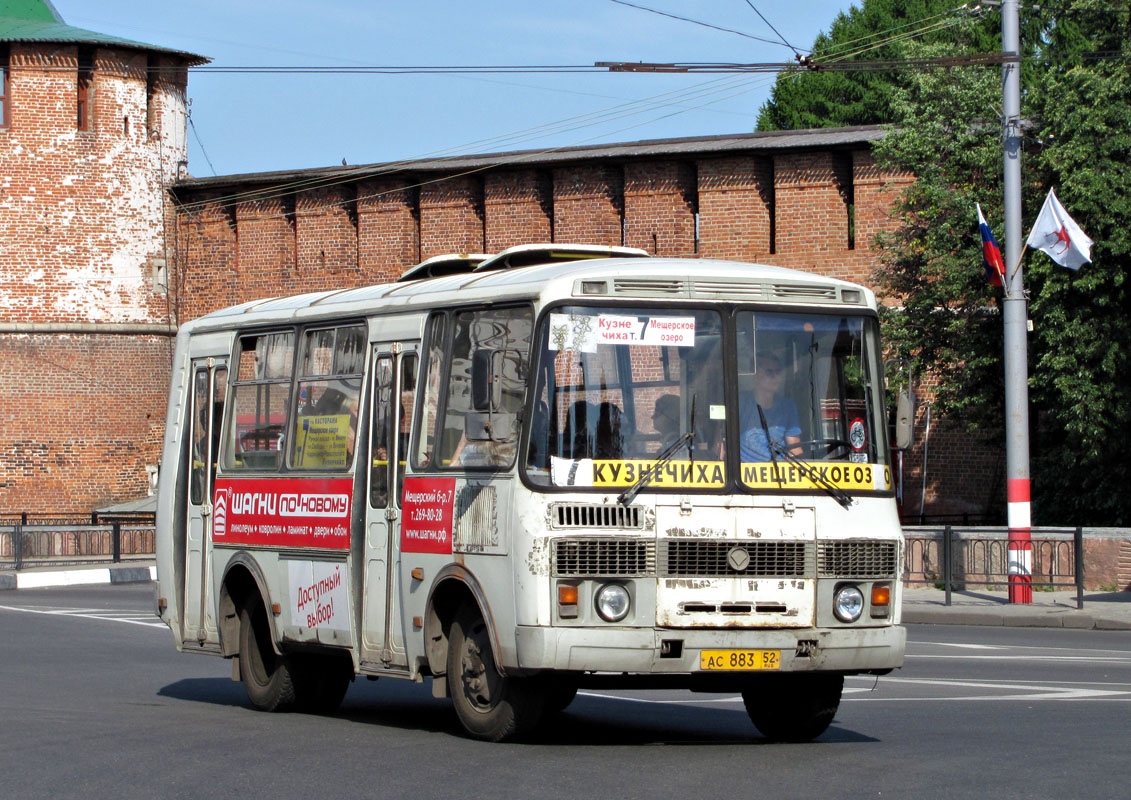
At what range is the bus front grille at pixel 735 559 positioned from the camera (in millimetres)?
8859

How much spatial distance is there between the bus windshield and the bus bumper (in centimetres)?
73

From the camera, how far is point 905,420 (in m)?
9.45

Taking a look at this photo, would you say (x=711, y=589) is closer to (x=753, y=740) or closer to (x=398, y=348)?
(x=753, y=740)

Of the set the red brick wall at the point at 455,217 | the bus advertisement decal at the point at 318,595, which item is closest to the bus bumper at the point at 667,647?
the bus advertisement decal at the point at 318,595

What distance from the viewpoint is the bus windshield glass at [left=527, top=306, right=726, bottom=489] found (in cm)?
888

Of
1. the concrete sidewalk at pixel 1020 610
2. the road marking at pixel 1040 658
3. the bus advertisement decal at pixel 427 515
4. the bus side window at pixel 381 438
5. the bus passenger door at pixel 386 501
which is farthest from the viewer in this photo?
the concrete sidewalk at pixel 1020 610

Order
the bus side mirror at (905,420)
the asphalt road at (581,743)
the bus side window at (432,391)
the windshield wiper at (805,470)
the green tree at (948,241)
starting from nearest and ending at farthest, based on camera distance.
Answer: the asphalt road at (581,743), the windshield wiper at (805,470), the bus side mirror at (905,420), the bus side window at (432,391), the green tree at (948,241)

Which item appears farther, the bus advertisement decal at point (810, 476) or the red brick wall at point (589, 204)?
the red brick wall at point (589, 204)

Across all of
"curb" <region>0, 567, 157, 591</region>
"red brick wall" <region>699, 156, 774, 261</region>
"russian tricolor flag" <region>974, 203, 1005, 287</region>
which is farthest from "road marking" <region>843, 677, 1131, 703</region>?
"red brick wall" <region>699, 156, 774, 261</region>

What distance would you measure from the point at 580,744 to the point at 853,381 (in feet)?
7.94

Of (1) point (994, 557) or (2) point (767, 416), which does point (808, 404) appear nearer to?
(2) point (767, 416)

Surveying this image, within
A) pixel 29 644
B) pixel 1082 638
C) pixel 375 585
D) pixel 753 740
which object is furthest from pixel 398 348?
pixel 1082 638

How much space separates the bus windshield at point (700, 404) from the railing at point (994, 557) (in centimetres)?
1211

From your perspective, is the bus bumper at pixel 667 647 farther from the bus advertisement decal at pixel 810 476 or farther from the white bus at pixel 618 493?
the bus advertisement decal at pixel 810 476
